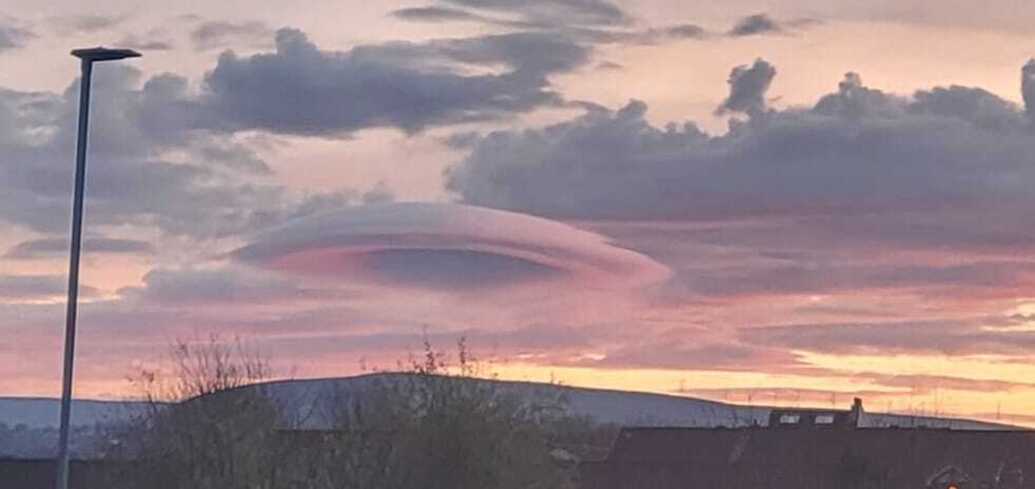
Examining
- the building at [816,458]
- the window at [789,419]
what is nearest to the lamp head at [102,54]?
the building at [816,458]

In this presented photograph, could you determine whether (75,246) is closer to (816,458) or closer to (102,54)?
(102,54)

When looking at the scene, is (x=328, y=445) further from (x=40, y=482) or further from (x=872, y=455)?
(x=872, y=455)

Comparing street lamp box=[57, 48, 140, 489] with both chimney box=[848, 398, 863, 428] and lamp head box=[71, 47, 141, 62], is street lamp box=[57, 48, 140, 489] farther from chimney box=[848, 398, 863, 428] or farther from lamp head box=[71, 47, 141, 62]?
chimney box=[848, 398, 863, 428]

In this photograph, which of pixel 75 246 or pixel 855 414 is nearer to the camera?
pixel 75 246

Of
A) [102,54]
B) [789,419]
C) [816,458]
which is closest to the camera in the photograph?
[102,54]

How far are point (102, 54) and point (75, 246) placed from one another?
2.99 metres

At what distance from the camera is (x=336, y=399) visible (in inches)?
1683

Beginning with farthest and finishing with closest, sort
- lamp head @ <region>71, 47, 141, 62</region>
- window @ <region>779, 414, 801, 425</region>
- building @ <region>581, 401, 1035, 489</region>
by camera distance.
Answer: window @ <region>779, 414, 801, 425</region>, building @ <region>581, 401, 1035, 489</region>, lamp head @ <region>71, 47, 141, 62</region>

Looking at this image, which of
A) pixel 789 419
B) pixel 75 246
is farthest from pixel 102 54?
pixel 789 419

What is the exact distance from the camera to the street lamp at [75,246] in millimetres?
30719

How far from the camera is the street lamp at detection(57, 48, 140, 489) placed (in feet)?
101

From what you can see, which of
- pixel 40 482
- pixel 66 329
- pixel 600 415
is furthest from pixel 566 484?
pixel 600 415

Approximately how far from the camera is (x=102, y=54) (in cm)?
3036

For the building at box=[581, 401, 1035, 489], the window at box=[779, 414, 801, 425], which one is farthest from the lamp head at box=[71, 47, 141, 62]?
the window at box=[779, 414, 801, 425]
